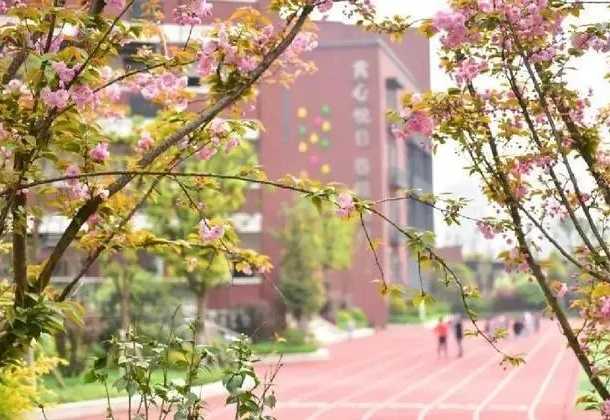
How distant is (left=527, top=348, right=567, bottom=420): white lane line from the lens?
12264 millimetres

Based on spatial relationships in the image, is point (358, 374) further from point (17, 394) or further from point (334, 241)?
point (334, 241)

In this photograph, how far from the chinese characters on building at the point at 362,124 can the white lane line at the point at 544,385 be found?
10.9m

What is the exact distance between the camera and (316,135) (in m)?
31.7

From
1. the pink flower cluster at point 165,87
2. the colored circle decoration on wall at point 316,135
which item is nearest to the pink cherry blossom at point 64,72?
the pink flower cluster at point 165,87

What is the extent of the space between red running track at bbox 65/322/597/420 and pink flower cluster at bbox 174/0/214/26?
431 centimetres

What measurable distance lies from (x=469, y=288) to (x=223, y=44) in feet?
4.94

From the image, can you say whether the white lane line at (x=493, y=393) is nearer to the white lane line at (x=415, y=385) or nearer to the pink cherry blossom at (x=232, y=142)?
the white lane line at (x=415, y=385)

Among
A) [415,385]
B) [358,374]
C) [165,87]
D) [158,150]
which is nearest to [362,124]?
[358,374]

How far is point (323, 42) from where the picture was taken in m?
32.8

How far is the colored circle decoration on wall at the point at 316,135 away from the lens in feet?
104

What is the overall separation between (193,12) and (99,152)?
749 millimetres

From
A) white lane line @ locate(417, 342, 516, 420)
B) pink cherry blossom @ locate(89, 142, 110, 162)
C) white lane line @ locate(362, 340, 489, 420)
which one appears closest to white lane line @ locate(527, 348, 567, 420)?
white lane line @ locate(417, 342, 516, 420)

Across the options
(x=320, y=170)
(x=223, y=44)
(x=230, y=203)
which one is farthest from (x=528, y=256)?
(x=320, y=170)

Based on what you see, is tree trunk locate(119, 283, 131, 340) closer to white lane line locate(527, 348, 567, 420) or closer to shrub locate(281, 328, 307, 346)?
shrub locate(281, 328, 307, 346)
